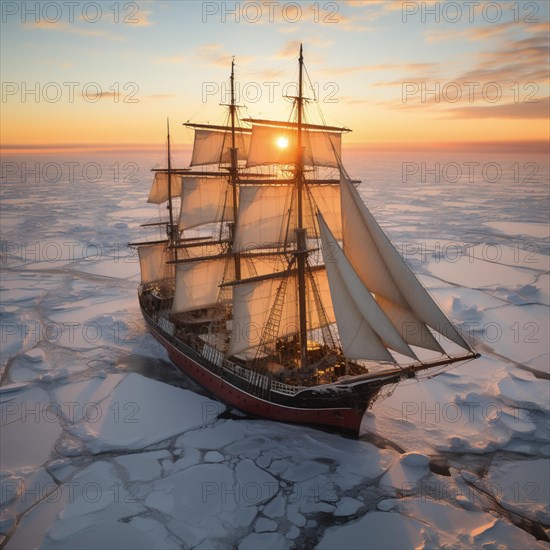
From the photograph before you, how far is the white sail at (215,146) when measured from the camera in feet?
57.9

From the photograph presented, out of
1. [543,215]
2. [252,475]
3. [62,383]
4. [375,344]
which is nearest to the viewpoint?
[252,475]

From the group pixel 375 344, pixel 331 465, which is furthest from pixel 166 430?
pixel 375 344

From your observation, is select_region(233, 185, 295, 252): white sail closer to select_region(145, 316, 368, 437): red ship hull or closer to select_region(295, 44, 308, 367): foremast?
select_region(295, 44, 308, 367): foremast

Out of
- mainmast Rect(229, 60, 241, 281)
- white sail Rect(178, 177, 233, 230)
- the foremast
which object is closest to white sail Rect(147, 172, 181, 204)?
white sail Rect(178, 177, 233, 230)

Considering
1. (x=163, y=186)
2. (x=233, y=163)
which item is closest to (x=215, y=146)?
(x=233, y=163)

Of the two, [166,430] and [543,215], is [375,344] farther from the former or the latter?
[543,215]

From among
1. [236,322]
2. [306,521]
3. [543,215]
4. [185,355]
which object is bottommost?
[306,521]

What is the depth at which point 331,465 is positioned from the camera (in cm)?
1107

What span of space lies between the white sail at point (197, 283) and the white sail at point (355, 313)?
6752mm

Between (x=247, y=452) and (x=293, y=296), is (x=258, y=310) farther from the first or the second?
(x=247, y=452)

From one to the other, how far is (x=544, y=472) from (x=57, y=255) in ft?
108

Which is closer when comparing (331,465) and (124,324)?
(331,465)

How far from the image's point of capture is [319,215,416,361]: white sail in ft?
36.8

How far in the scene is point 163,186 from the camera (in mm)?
21906
